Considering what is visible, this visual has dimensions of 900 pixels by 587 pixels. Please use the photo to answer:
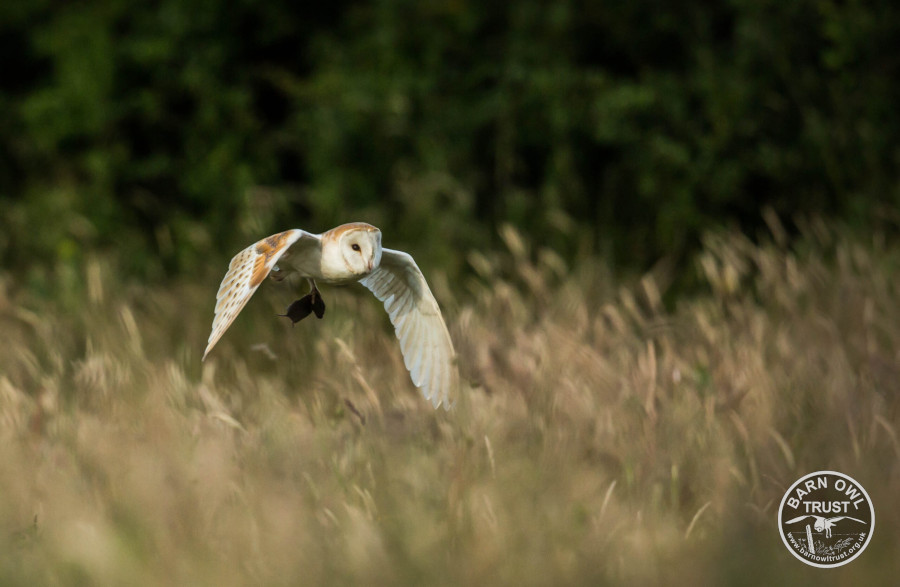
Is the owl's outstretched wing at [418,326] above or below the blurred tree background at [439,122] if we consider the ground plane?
below

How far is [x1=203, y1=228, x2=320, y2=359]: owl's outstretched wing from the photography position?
6.63 feet

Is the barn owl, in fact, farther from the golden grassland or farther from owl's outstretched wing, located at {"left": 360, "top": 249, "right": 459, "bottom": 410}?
the golden grassland

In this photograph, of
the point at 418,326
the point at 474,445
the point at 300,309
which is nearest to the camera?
the point at 474,445

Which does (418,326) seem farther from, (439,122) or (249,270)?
(439,122)

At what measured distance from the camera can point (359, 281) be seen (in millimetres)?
2416

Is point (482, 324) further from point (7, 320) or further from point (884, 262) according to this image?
point (7, 320)

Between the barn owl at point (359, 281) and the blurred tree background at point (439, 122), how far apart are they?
1880 mm

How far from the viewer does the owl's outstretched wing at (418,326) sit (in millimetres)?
2666

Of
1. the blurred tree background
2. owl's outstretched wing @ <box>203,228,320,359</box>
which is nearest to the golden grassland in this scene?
owl's outstretched wing @ <box>203,228,320,359</box>

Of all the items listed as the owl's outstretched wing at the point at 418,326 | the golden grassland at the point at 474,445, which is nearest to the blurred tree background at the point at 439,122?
the golden grassland at the point at 474,445

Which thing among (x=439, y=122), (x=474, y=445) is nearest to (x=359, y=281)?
(x=474, y=445)

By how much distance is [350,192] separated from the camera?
22.0ft

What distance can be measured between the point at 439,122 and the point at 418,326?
4048 millimetres

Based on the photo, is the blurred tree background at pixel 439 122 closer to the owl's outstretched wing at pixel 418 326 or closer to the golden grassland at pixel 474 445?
the golden grassland at pixel 474 445
